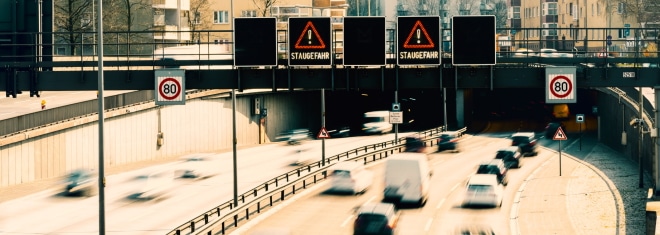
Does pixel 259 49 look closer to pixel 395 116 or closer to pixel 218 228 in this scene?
pixel 218 228

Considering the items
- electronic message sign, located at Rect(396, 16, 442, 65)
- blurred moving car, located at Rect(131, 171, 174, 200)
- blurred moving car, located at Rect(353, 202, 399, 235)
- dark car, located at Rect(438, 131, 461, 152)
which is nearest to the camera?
electronic message sign, located at Rect(396, 16, 442, 65)

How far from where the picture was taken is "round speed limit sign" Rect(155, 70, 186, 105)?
29.5 m

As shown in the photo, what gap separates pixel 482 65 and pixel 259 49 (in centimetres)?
657

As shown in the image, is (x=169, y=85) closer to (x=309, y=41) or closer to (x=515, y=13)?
(x=309, y=41)

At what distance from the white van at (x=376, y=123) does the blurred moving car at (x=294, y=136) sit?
6.91 m

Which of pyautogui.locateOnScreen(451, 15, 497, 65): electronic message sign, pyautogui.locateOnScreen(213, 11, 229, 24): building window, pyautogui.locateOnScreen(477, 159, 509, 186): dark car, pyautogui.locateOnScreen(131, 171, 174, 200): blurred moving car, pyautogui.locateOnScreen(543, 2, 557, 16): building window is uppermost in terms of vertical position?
pyautogui.locateOnScreen(543, 2, 557, 16): building window

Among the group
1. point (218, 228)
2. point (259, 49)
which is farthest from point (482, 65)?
point (218, 228)

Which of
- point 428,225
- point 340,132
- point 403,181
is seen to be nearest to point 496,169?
point 403,181

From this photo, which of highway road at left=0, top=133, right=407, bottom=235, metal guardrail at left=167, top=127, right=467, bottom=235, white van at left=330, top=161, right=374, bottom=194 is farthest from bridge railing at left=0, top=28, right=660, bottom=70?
highway road at left=0, top=133, right=407, bottom=235

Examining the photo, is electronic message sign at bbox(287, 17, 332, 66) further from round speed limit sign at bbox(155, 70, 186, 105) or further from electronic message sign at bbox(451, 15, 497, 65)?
electronic message sign at bbox(451, 15, 497, 65)

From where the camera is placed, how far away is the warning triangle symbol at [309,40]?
28797 millimetres

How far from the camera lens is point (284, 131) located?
85750mm

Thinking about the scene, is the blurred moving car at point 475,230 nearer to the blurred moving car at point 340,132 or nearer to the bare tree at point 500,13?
the blurred moving car at point 340,132

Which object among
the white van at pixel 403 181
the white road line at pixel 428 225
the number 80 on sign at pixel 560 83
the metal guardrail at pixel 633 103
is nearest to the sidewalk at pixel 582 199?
the white road line at pixel 428 225
